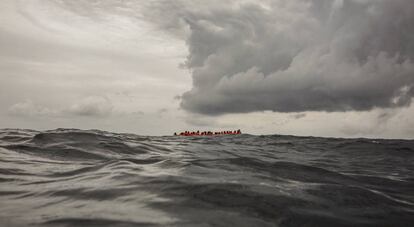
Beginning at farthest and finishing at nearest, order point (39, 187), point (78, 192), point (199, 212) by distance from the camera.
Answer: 1. point (39, 187)
2. point (78, 192)
3. point (199, 212)

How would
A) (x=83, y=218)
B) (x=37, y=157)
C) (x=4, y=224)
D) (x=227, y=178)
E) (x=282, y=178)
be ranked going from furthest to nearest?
(x=37, y=157) → (x=282, y=178) → (x=227, y=178) → (x=83, y=218) → (x=4, y=224)

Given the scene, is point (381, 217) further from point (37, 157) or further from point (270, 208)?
point (37, 157)

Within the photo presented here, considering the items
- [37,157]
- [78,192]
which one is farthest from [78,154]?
[78,192]

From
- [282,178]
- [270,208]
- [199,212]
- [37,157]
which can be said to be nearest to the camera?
[199,212]

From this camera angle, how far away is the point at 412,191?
7.88m

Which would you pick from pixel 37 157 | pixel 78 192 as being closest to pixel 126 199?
pixel 78 192

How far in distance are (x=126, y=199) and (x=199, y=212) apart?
1300 millimetres

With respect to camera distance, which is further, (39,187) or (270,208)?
(39,187)

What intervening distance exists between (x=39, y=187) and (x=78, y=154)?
5.63m

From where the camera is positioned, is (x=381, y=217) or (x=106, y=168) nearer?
(x=381, y=217)

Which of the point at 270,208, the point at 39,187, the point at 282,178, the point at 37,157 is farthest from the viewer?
the point at 37,157

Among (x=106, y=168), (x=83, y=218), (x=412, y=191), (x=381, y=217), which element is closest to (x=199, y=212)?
(x=83, y=218)

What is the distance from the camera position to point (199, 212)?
15.4 ft

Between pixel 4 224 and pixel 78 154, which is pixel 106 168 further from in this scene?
pixel 4 224
